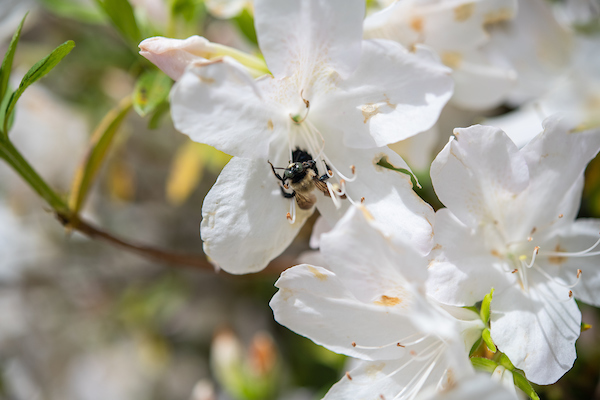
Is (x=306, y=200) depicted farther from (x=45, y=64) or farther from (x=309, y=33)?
(x=45, y=64)

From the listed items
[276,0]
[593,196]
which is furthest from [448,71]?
[593,196]

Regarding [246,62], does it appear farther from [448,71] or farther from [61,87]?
[61,87]

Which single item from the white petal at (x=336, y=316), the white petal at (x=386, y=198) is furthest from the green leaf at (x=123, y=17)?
the white petal at (x=336, y=316)

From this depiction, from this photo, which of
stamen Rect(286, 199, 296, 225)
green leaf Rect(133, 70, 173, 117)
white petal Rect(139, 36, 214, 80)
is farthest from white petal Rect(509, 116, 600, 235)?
green leaf Rect(133, 70, 173, 117)

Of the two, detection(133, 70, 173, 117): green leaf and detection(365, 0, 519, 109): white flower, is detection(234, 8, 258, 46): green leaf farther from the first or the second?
detection(365, 0, 519, 109): white flower

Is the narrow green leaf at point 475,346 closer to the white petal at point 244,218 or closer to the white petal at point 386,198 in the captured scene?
the white petal at point 386,198

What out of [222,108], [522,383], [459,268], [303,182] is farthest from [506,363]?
[222,108]

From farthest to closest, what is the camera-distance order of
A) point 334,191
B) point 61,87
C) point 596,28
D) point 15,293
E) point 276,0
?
point 15,293 → point 61,87 → point 596,28 → point 334,191 → point 276,0
